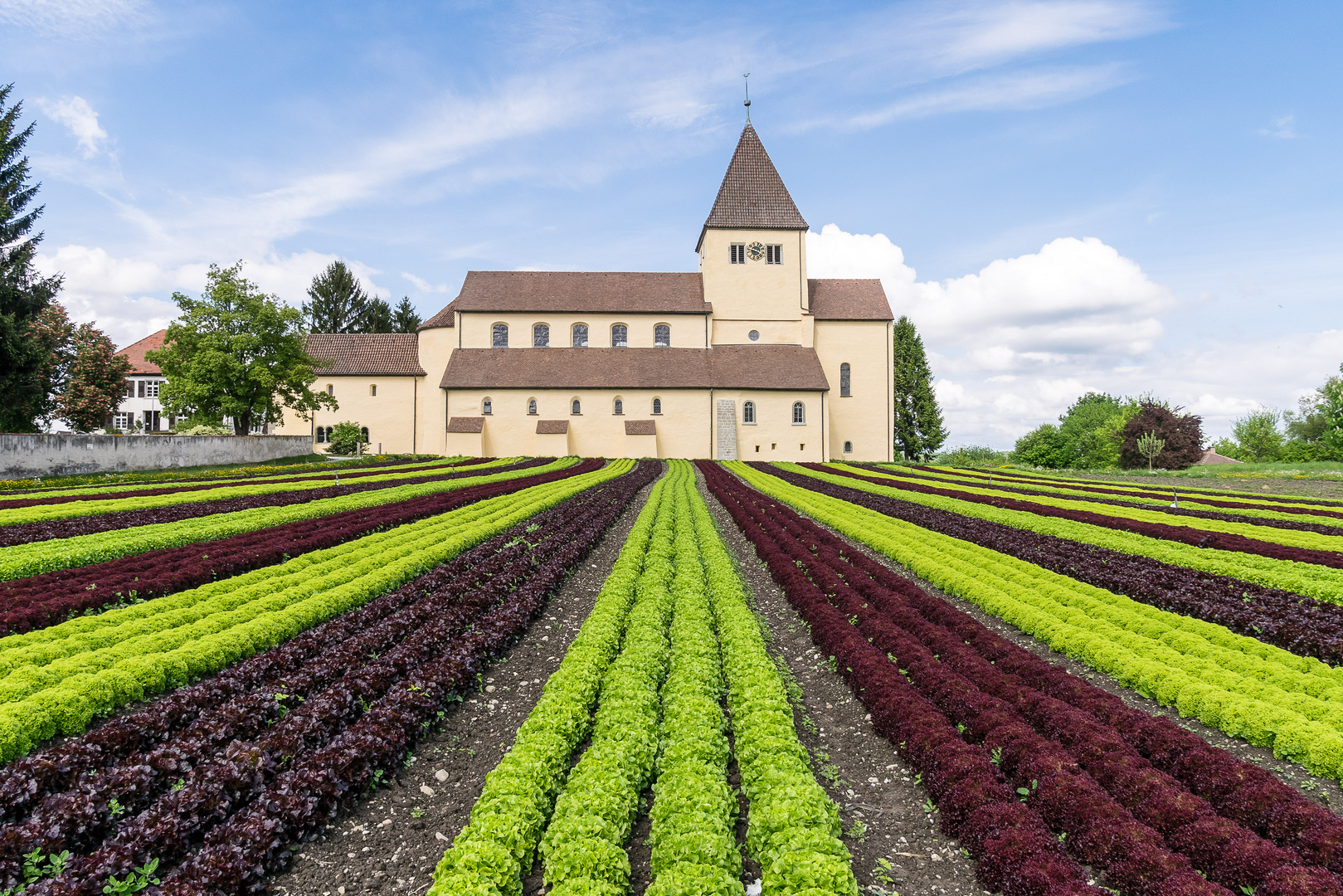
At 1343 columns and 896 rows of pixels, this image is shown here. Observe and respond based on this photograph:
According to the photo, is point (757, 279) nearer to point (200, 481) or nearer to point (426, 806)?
point (200, 481)

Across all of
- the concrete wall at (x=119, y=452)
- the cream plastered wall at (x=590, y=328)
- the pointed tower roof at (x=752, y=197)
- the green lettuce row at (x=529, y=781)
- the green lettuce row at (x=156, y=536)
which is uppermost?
the pointed tower roof at (x=752, y=197)

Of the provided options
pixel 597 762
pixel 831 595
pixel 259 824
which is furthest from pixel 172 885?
pixel 831 595

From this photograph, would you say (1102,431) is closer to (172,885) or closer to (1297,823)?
(1297,823)

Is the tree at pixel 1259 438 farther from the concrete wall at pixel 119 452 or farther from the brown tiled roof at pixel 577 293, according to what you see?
the concrete wall at pixel 119 452

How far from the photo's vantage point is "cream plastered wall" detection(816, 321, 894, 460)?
54062mm

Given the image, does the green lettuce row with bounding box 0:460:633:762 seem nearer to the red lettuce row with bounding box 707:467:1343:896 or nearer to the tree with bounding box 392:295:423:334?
the red lettuce row with bounding box 707:467:1343:896

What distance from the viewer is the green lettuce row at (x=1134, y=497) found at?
21.4 m

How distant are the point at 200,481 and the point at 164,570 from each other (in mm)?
20470

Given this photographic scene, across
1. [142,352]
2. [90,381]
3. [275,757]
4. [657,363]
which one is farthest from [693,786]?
[142,352]

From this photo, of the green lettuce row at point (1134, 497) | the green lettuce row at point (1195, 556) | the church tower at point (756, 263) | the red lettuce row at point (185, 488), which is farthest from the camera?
the church tower at point (756, 263)

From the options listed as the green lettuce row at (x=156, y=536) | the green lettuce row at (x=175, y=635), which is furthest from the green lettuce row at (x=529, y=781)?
the green lettuce row at (x=156, y=536)

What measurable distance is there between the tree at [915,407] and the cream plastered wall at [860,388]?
49.1ft

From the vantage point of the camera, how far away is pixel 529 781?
225 inches

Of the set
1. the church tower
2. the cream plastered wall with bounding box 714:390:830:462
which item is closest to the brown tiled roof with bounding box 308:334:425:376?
the church tower
